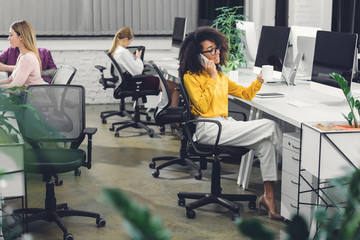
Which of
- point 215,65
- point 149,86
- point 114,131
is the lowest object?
point 114,131

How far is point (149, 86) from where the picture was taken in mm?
5973

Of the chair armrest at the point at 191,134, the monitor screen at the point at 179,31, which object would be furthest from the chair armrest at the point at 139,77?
the chair armrest at the point at 191,134

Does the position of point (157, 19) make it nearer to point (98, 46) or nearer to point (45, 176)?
point (98, 46)

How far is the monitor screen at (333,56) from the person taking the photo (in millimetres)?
3328

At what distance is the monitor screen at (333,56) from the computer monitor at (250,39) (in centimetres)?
141

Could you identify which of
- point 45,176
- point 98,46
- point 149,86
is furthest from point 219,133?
point 98,46

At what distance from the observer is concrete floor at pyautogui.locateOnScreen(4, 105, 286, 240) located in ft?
10.5

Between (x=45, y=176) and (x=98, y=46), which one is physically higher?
(x=98, y=46)

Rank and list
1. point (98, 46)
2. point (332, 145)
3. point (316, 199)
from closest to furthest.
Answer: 1. point (332, 145)
2. point (316, 199)
3. point (98, 46)

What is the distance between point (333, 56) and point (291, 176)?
0.87 metres

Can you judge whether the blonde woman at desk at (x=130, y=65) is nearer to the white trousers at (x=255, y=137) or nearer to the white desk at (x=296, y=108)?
the white desk at (x=296, y=108)

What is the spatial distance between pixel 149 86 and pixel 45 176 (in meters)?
2.94

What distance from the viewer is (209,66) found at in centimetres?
347

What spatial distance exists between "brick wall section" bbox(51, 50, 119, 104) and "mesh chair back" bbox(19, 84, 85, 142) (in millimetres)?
4288
